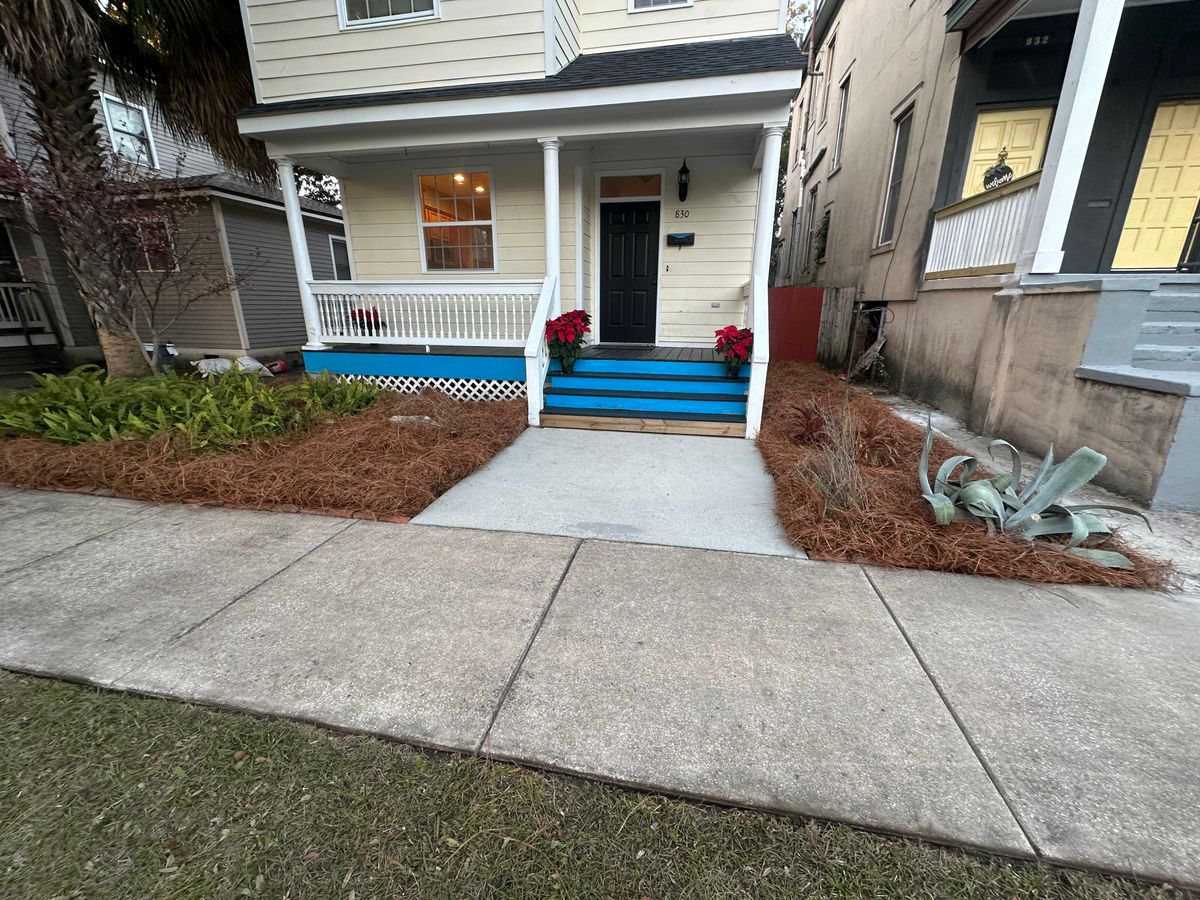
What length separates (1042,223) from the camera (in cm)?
418

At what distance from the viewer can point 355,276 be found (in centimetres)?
762

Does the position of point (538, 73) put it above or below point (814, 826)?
above

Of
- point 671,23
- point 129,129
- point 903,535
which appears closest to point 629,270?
point 671,23

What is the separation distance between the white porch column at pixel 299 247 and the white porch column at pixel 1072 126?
26.3 feet

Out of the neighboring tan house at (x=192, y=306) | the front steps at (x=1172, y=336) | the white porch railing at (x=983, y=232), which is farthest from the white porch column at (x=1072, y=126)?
the neighboring tan house at (x=192, y=306)

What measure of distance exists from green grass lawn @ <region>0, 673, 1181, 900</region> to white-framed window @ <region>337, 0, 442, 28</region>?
7.46 m

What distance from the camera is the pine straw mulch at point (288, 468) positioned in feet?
11.6

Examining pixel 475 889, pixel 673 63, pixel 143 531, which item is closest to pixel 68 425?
pixel 143 531

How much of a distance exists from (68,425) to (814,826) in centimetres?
633

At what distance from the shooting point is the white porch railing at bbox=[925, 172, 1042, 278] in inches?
178

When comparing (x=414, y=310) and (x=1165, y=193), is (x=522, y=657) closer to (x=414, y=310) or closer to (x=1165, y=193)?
(x=414, y=310)

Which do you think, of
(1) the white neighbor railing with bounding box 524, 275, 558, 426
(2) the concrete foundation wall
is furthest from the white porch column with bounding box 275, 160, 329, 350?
(2) the concrete foundation wall

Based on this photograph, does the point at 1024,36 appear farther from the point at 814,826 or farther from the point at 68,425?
the point at 68,425

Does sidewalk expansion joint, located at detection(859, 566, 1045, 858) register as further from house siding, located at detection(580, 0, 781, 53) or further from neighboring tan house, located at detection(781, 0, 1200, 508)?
house siding, located at detection(580, 0, 781, 53)
